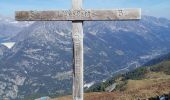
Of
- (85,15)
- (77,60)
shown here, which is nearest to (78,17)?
(85,15)

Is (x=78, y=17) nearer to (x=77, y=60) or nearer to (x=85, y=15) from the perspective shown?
(x=85, y=15)

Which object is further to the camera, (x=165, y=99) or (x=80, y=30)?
(x=165, y=99)

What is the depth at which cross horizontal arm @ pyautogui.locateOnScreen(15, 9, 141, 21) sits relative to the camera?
39.0 ft

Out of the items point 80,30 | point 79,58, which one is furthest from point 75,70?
point 80,30

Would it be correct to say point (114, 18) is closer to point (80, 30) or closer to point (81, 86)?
point (80, 30)

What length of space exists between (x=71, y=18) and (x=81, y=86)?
2007mm

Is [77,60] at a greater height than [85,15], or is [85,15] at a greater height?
[85,15]

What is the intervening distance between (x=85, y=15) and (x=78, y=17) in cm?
21

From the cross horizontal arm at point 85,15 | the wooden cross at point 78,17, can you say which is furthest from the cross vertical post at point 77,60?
the cross horizontal arm at point 85,15

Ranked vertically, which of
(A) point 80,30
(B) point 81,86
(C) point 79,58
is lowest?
(B) point 81,86

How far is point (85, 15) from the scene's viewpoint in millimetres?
12258

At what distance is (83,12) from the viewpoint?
12258 mm

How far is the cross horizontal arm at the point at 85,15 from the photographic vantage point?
1190cm

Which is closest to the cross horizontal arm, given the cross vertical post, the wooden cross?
the wooden cross
